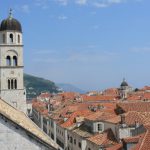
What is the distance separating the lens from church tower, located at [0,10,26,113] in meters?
50.4

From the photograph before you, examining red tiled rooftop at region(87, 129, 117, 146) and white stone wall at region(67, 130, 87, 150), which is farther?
white stone wall at region(67, 130, 87, 150)

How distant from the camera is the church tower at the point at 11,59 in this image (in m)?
50.4

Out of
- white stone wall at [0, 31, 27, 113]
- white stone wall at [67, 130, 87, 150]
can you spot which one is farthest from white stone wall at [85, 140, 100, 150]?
white stone wall at [0, 31, 27, 113]

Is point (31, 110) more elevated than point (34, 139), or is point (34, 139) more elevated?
point (34, 139)

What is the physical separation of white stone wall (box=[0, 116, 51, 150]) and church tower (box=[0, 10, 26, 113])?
39478mm

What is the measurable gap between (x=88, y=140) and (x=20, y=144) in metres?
38.4

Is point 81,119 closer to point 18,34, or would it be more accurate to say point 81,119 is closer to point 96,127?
point 96,127

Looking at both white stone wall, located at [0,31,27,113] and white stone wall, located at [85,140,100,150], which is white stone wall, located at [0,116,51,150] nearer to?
white stone wall, located at [85,140,100,150]

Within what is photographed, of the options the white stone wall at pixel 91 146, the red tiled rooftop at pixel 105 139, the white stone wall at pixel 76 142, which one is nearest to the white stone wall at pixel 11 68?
the white stone wall at pixel 76 142

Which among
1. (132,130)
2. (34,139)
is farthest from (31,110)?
(34,139)

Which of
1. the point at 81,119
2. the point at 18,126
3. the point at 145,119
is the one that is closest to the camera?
the point at 18,126

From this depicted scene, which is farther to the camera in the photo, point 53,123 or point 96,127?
point 53,123

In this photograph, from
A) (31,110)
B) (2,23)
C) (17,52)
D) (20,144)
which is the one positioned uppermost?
(2,23)

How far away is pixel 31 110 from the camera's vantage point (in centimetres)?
13700
